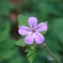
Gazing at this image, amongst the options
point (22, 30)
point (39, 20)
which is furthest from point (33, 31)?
point (39, 20)

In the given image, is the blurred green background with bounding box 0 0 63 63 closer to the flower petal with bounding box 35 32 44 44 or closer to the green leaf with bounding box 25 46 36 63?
the green leaf with bounding box 25 46 36 63

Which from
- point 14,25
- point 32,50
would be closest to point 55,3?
point 14,25

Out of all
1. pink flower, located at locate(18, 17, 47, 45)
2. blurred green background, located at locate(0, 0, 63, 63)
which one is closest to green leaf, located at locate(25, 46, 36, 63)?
pink flower, located at locate(18, 17, 47, 45)

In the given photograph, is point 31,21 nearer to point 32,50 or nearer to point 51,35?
point 32,50

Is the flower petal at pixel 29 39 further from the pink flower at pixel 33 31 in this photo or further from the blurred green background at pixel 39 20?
the blurred green background at pixel 39 20

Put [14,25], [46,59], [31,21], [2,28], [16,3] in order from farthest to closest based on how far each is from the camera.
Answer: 1. [16,3]
2. [14,25]
3. [2,28]
4. [46,59]
5. [31,21]

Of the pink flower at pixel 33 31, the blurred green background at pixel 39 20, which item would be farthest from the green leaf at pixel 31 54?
the blurred green background at pixel 39 20

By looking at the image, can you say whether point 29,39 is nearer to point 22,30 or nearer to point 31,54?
point 22,30
